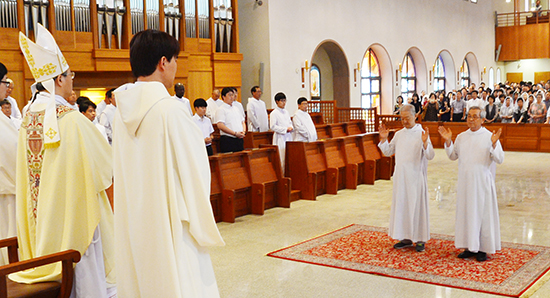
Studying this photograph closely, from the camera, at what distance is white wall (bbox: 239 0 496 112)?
45.5 ft

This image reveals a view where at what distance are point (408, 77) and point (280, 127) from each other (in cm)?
1283

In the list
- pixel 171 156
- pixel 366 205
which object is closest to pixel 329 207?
pixel 366 205

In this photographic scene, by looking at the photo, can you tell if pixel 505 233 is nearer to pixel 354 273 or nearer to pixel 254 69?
pixel 354 273

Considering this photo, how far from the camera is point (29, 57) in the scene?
2936 mm

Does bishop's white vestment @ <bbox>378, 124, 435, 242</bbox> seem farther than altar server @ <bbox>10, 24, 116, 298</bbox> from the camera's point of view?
Yes

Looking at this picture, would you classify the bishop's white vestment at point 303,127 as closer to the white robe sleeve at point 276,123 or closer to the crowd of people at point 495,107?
the white robe sleeve at point 276,123

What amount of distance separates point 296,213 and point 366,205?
106 centimetres

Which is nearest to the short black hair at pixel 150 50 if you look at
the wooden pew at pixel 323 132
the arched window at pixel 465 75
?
the wooden pew at pixel 323 132

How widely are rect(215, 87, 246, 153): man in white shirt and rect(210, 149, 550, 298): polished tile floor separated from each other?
1.44 metres

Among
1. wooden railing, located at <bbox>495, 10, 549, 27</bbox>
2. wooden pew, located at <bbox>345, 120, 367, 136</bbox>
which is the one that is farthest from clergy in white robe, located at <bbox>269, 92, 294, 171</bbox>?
wooden railing, located at <bbox>495, 10, 549, 27</bbox>

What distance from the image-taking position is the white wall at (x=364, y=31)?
546 inches

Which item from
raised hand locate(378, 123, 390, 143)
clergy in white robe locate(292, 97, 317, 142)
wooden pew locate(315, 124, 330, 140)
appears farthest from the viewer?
wooden pew locate(315, 124, 330, 140)

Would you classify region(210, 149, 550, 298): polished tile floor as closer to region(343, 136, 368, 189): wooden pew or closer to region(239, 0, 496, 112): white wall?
region(343, 136, 368, 189): wooden pew

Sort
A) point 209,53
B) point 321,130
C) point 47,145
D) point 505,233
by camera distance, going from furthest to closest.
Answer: point 209,53, point 321,130, point 505,233, point 47,145
